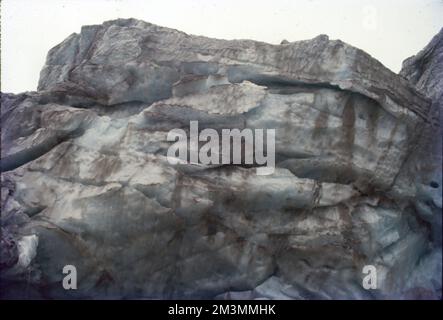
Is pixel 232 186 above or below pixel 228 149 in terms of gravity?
below

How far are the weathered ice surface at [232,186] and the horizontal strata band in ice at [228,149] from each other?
0.72 feet

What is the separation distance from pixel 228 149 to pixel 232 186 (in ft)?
3.61

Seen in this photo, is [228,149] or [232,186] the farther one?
[228,149]

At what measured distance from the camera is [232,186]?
1248 cm

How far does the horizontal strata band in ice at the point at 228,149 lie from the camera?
41.5 feet

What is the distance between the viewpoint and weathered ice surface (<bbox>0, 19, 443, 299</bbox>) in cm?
1213

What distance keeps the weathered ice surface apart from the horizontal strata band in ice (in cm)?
22

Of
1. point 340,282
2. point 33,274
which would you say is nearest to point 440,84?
point 340,282

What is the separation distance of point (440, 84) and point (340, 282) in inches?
329

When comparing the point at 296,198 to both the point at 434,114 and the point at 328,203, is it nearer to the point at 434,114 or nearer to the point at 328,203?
the point at 328,203

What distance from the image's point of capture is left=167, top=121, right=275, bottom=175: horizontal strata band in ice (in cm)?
1266

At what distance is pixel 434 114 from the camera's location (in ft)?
45.5

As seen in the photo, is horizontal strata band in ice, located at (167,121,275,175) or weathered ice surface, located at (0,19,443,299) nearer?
weathered ice surface, located at (0,19,443,299)

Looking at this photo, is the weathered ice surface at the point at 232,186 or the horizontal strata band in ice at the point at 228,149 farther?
the horizontal strata band in ice at the point at 228,149
